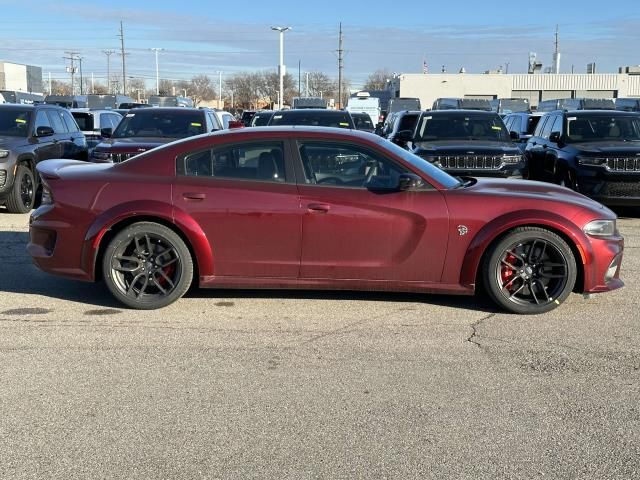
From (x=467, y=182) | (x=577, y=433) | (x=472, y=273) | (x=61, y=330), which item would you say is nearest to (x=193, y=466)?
(x=577, y=433)

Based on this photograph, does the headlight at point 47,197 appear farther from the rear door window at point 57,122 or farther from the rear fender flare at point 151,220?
the rear door window at point 57,122

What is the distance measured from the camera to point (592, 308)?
5965 millimetres

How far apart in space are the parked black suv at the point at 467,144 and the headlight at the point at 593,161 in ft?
3.29

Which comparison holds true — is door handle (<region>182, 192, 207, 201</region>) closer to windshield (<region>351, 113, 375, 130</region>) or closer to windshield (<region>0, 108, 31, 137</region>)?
windshield (<region>0, 108, 31, 137</region>)

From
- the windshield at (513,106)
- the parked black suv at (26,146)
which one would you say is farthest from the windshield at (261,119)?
the windshield at (513,106)

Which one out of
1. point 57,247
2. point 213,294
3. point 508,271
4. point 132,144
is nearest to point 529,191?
point 508,271

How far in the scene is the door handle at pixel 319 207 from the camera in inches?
222

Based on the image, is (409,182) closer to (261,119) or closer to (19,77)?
(261,119)

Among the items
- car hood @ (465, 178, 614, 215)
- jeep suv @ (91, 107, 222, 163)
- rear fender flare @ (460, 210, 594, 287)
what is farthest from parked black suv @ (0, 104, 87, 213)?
rear fender flare @ (460, 210, 594, 287)

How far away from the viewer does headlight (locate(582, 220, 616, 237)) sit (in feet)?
18.6

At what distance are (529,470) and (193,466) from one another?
162cm

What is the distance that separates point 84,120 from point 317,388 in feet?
50.8

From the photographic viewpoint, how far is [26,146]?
1103cm

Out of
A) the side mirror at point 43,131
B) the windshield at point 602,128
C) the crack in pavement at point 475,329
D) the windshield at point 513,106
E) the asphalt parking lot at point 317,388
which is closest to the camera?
the asphalt parking lot at point 317,388
